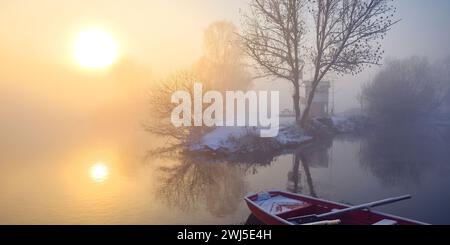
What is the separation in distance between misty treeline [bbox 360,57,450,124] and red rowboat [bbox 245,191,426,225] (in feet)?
55.0

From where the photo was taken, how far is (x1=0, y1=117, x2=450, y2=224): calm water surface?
23.3 ft

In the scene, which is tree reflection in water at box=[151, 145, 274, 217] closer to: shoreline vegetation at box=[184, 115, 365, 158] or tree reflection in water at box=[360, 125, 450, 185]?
shoreline vegetation at box=[184, 115, 365, 158]

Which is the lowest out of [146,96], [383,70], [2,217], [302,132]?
[2,217]

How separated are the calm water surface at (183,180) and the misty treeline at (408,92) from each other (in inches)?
291

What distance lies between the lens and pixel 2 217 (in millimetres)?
6934

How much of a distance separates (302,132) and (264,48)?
3.97 metres

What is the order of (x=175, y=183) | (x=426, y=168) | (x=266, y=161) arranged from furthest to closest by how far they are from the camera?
(x=266, y=161) → (x=426, y=168) → (x=175, y=183)

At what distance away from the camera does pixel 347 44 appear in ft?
49.7

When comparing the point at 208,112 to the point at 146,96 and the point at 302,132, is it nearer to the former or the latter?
the point at 146,96

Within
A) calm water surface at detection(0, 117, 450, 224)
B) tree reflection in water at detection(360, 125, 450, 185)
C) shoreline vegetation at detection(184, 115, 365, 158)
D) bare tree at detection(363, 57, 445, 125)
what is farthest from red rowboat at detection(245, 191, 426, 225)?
bare tree at detection(363, 57, 445, 125)

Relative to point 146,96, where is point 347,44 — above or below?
above
